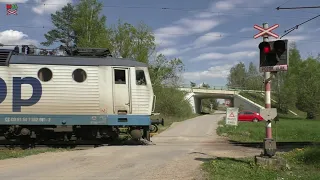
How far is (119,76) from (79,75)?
5.44ft

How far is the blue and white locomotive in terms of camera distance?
15016 millimetres

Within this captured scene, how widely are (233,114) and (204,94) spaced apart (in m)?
57.3

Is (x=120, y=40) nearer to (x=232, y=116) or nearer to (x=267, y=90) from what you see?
(x=232, y=116)

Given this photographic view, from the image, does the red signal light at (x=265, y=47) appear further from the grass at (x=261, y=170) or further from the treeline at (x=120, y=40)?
the treeline at (x=120, y=40)

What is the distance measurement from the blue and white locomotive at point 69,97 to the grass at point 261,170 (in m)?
5.89

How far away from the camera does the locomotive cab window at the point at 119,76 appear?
15688 millimetres

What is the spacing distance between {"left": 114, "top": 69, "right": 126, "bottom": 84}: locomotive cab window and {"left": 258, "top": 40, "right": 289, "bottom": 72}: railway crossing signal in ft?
23.8

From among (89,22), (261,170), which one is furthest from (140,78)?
(89,22)

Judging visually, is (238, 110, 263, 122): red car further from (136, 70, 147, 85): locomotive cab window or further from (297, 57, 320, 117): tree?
(136, 70, 147, 85): locomotive cab window

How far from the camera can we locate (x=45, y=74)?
49.9 feet

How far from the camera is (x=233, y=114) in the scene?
88.6ft

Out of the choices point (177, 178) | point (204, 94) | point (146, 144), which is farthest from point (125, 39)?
point (204, 94)

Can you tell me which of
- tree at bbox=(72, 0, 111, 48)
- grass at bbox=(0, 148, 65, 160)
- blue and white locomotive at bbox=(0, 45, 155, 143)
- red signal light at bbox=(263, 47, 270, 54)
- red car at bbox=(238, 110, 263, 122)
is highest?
tree at bbox=(72, 0, 111, 48)

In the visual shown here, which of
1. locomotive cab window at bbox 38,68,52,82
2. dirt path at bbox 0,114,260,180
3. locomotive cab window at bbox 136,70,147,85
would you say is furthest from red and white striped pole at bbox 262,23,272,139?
locomotive cab window at bbox 38,68,52,82
